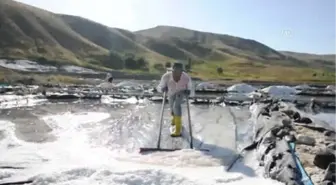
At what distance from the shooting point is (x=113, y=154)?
32.4ft

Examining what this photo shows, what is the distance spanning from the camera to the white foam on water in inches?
293

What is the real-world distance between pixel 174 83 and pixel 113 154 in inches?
134

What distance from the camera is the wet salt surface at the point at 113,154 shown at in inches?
299

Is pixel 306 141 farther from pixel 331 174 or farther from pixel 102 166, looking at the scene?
pixel 102 166

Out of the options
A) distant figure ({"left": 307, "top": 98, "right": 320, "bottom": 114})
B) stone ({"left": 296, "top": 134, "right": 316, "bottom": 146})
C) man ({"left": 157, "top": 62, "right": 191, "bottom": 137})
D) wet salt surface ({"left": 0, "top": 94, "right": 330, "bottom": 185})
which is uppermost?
man ({"left": 157, "top": 62, "right": 191, "bottom": 137})

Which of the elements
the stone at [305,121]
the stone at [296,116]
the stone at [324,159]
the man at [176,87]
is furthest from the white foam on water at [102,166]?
the stone at [296,116]

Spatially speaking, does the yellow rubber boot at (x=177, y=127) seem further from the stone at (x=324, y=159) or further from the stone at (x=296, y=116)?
the stone at (x=296, y=116)

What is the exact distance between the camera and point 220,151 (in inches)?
414

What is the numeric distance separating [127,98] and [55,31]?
94.9m

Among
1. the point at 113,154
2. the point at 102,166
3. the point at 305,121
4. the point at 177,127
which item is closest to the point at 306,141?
the point at 177,127

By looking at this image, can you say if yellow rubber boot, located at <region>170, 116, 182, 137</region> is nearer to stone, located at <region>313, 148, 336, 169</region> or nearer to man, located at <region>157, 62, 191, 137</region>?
man, located at <region>157, 62, 191, 137</region>

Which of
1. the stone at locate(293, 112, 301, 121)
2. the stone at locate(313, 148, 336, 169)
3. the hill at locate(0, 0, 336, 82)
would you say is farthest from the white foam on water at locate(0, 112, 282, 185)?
the hill at locate(0, 0, 336, 82)

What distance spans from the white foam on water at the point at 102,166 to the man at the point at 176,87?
232cm

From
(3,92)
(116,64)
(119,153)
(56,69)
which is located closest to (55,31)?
(116,64)
